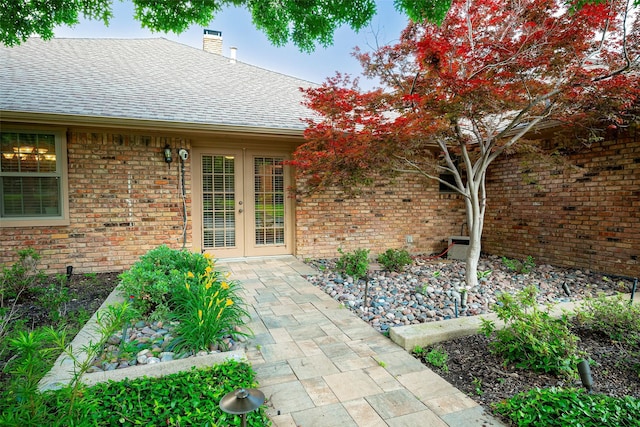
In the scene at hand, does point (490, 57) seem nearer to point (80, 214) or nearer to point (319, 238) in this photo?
point (319, 238)

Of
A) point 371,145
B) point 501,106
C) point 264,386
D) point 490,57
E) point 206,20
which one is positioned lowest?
point 264,386

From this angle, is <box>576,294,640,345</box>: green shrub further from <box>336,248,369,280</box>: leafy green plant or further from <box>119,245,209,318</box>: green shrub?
<box>119,245,209,318</box>: green shrub

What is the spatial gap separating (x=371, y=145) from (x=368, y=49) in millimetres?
1362

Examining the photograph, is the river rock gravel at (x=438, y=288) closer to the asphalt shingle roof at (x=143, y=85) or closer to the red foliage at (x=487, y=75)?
the red foliage at (x=487, y=75)

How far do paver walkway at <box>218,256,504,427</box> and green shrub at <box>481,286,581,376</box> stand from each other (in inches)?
25.1

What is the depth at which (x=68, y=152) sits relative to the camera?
524 centimetres

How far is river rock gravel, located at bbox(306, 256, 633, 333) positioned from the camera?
3.60m

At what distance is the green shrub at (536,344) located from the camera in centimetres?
233

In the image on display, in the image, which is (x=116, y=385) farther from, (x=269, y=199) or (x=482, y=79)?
(x=269, y=199)

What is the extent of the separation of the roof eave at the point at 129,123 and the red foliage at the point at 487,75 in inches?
52.0

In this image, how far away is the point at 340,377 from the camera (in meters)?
2.32

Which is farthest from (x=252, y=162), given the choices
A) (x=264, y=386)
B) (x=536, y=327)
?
(x=536, y=327)

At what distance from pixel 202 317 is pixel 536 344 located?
2.43 m

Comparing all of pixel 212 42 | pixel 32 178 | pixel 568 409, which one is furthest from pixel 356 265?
pixel 212 42
